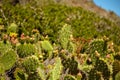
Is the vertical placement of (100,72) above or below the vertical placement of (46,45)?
above

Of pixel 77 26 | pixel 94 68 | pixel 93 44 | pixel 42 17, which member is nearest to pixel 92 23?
pixel 77 26

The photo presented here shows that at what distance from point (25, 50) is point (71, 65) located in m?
0.60

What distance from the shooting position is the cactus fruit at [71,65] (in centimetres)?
405

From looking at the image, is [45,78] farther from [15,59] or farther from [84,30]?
[84,30]

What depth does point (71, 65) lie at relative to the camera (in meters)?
4.07

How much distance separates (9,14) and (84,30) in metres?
2.98

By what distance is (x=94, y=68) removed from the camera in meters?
3.92

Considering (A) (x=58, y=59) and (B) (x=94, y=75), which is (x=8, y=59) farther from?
(B) (x=94, y=75)

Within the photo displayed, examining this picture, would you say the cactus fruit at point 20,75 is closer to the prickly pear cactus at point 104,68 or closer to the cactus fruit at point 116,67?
the prickly pear cactus at point 104,68

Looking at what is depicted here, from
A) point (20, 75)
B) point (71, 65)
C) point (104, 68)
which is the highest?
point (104, 68)

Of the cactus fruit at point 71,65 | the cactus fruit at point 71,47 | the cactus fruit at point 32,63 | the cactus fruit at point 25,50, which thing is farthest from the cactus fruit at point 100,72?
the cactus fruit at point 71,47

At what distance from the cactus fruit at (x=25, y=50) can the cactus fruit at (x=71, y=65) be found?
40cm

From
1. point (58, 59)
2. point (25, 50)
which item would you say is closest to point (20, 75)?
point (58, 59)

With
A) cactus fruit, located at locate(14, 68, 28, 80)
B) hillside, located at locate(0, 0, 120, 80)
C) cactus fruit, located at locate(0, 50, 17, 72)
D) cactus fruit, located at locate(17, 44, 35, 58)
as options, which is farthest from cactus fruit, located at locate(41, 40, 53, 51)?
cactus fruit, located at locate(14, 68, 28, 80)
